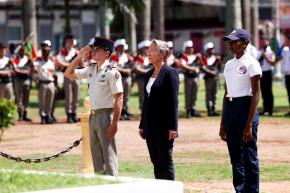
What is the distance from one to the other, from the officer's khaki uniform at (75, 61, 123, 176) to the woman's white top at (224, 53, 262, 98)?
1.43 meters

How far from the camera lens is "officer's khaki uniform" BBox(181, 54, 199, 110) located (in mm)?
29734

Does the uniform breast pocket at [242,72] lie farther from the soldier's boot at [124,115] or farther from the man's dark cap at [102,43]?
the soldier's boot at [124,115]

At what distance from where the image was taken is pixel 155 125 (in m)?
13.3

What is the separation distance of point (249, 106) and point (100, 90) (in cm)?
192

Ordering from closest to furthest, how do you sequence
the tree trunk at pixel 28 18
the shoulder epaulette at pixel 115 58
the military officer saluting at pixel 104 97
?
the military officer saluting at pixel 104 97 < the shoulder epaulette at pixel 115 58 < the tree trunk at pixel 28 18

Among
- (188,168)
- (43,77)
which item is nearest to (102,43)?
(188,168)

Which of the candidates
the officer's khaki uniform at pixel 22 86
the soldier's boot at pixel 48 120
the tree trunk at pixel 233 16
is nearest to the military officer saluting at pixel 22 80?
the officer's khaki uniform at pixel 22 86

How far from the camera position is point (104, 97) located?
1374 cm

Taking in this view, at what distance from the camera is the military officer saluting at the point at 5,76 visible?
91.5 feet

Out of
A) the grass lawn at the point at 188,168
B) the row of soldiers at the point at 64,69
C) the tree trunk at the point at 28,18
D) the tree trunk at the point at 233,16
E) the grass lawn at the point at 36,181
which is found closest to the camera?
the grass lawn at the point at 36,181

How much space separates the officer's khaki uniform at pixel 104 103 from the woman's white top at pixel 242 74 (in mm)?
1426

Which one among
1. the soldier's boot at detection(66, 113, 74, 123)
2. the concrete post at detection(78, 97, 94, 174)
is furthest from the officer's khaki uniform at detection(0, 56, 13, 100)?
the concrete post at detection(78, 97, 94, 174)

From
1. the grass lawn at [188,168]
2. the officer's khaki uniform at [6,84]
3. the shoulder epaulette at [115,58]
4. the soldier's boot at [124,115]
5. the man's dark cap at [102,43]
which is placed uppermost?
the man's dark cap at [102,43]

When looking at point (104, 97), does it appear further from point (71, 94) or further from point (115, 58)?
point (71, 94)
